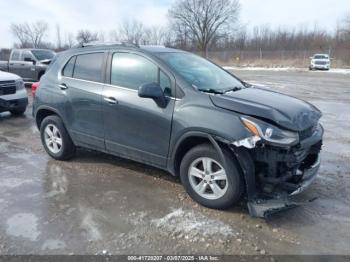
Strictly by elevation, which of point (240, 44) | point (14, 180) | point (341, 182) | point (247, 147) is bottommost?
point (14, 180)

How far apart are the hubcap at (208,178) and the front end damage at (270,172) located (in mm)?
315

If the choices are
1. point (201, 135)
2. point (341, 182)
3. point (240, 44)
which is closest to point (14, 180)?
point (201, 135)

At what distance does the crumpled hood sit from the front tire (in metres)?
0.52

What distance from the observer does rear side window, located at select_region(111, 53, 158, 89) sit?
4.64 m

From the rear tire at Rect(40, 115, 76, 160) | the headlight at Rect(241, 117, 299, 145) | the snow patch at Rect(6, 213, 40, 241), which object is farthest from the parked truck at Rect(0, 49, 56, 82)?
the headlight at Rect(241, 117, 299, 145)

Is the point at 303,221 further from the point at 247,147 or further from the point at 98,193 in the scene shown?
the point at 98,193

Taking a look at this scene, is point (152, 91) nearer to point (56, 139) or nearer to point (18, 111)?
point (56, 139)

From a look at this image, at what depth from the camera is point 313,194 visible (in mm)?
4609

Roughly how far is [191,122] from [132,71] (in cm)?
124

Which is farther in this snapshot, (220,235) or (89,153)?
(89,153)

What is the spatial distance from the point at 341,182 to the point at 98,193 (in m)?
3.31

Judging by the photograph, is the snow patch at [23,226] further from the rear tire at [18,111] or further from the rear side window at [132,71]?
the rear tire at [18,111]

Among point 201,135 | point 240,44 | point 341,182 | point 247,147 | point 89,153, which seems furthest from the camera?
point 240,44

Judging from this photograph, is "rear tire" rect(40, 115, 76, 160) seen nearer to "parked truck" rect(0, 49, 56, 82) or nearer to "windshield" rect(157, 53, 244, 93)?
"windshield" rect(157, 53, 244, 93)
